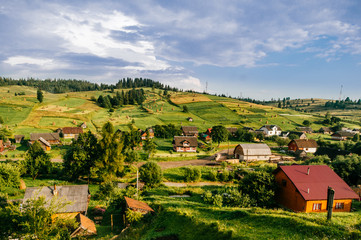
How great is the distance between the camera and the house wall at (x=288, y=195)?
29086 millimetres

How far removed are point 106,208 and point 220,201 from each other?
65.7 feet

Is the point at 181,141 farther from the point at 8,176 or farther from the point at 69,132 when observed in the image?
the point at 8,176

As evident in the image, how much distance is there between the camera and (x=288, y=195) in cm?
3136

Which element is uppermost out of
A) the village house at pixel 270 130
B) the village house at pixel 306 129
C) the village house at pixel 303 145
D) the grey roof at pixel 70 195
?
the village house at pixel 306 129

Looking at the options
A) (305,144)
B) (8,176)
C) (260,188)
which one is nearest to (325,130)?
Result: (305,144)

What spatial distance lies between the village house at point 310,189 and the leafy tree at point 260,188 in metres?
2.06

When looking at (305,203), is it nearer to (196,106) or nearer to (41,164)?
(41,164)

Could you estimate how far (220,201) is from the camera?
30016 mm

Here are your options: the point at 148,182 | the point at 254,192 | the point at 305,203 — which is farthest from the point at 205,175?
the point at 305,203

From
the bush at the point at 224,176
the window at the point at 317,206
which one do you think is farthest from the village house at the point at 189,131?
the window at the point at 317,206

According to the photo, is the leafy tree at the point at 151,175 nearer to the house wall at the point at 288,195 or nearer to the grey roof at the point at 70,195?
the grey roof at the point at 70,195

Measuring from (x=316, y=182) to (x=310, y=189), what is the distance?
2.21 m

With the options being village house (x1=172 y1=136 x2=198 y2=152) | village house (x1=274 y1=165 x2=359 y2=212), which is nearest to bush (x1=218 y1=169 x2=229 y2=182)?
village house (x1=274 y1=165 x2=359 y2=212)

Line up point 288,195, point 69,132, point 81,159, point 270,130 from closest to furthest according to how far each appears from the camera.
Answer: point 288,195 → point 81,159 → point 69,132 → point 270,130
